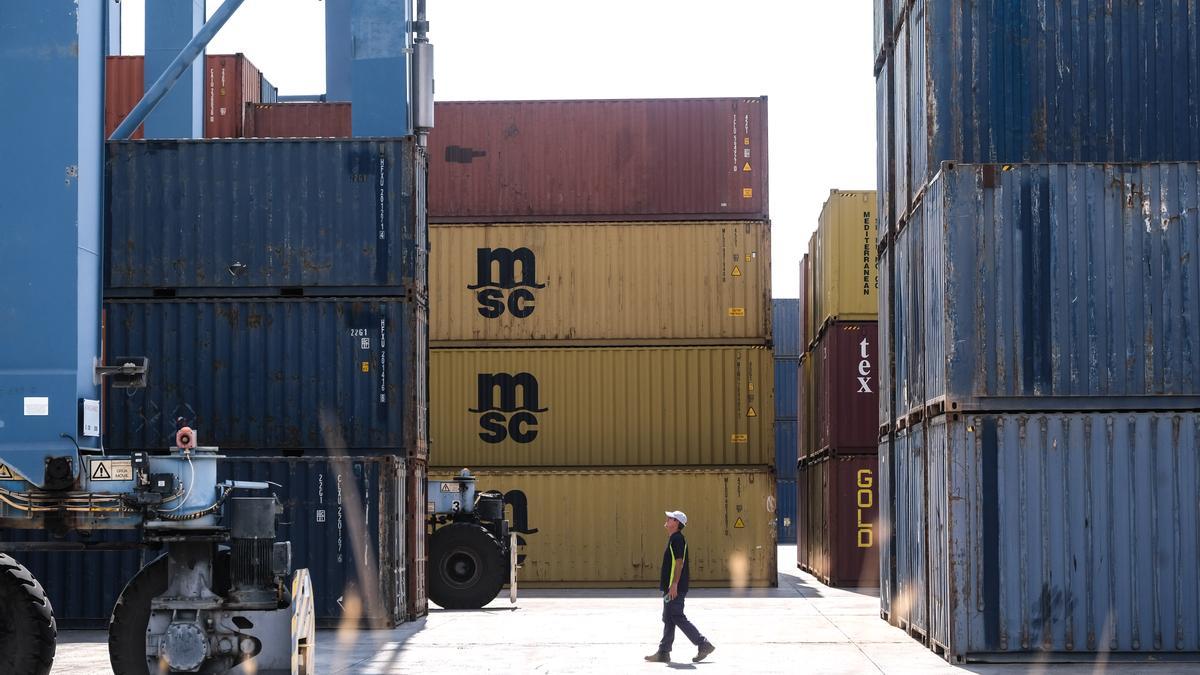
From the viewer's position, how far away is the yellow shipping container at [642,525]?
31.3 metres

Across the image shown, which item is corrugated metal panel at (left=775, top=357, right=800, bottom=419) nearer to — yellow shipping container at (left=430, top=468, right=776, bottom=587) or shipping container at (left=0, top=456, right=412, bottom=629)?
yellow shipping container at (left=430, top=468, right=776, bottom=587)

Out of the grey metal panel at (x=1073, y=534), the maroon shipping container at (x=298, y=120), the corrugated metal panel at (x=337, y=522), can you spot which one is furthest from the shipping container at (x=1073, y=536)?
the maroon shipping container at (x=298, y=120)

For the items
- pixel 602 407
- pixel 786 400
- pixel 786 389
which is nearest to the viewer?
pixel 602 407

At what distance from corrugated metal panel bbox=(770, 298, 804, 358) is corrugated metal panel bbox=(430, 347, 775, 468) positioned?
30210 millimetres

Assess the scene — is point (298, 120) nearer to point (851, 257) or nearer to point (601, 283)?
point (601, 283)

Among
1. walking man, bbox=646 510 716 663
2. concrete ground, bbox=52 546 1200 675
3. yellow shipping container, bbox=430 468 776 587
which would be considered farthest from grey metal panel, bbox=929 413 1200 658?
yellow shipping container, bbox=430 468 776 587

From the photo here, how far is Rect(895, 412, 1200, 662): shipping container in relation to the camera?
16.7m

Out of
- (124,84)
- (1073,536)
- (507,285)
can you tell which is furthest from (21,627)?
(124,84)

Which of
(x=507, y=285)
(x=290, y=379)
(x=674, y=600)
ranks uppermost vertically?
(x=507, y=285)

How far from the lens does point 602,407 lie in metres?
31.9

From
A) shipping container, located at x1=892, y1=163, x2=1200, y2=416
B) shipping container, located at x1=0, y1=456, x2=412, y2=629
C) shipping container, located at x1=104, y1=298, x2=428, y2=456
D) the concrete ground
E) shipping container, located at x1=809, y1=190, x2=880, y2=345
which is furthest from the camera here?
shipping container, located at x1=809, y1=190, x2=880, y2=345

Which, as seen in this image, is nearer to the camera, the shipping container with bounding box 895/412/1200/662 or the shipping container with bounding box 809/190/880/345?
the shipping container with bounding box 895/412/1200/662

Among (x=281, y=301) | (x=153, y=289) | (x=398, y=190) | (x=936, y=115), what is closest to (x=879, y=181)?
(x=936, y=115)

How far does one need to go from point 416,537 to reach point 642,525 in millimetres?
9130
